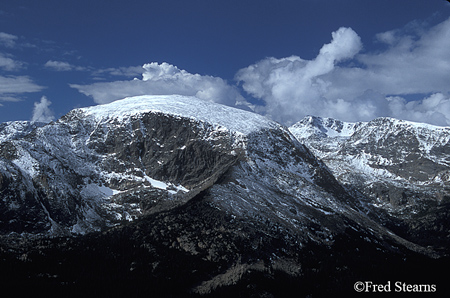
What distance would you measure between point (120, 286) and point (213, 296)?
134 ft

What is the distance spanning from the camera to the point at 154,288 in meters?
199

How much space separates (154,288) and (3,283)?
6256 centimetres

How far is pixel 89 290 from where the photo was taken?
A: 19225 cm

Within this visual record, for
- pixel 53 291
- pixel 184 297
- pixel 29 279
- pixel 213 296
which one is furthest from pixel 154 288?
pixel 29 279

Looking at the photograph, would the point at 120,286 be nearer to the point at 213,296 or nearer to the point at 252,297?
the point at 213,296

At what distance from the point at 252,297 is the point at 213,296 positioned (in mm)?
17552

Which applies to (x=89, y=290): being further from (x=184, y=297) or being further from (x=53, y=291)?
(x=184, y=297)

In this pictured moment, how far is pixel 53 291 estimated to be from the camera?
617ft

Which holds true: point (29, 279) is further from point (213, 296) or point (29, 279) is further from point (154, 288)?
point (213, 296)

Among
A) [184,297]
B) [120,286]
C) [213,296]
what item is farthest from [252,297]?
[120,286]

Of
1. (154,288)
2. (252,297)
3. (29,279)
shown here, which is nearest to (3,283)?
(29,279)

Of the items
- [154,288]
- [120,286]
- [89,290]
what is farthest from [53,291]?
[154,288]

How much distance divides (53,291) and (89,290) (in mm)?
14463

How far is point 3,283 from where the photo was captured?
18750cm
